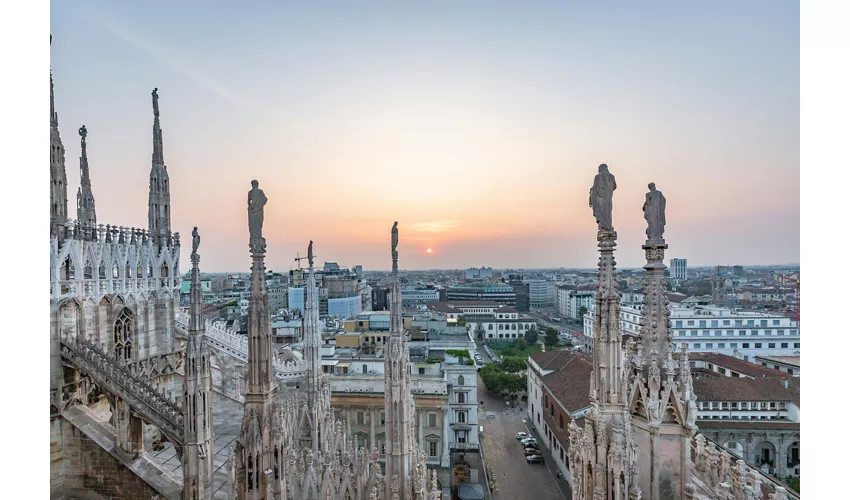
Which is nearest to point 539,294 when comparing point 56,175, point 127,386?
point 127,386

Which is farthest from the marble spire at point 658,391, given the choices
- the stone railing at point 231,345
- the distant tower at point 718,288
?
the stone railing at point 231,345

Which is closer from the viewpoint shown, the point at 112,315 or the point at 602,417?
the point at 602,417

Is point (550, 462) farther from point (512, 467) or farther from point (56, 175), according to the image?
point (56, 175)

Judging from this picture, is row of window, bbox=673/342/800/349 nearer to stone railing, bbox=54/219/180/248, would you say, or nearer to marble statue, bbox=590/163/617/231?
marble statue, bbox=590/163/617/231

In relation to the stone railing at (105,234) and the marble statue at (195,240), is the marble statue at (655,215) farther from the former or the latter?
the stone railing at (105,234)
